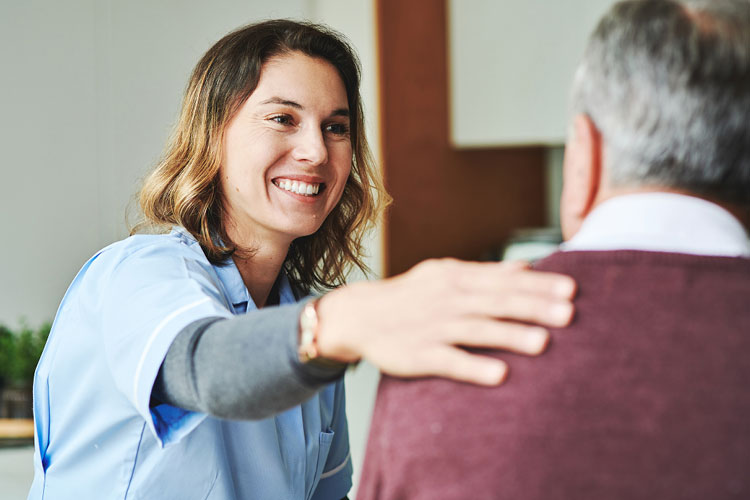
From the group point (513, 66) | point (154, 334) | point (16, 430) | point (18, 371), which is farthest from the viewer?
point (513, 66)

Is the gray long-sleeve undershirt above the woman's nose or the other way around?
the other way around

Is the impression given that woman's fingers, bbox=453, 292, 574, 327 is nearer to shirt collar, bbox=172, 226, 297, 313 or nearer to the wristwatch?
the wristwatch

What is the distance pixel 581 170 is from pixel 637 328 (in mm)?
154

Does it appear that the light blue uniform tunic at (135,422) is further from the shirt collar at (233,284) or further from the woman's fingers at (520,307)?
the woman's fingers at (520,307)

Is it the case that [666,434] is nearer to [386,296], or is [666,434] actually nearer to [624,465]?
[624,465]

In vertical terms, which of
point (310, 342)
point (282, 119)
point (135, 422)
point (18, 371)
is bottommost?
point (18, 371)

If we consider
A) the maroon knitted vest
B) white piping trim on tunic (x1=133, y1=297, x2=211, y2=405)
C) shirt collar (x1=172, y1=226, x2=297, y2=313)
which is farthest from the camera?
shirt collar (x1=172, y1=226, x2=297, y2=313)

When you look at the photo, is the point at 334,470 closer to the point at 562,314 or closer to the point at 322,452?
the point at 322,452

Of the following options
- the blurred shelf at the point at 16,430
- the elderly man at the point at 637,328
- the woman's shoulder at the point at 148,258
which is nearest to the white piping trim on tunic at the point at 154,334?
the woman's shoulder at the point at 148,258

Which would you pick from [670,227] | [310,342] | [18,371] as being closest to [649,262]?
[670,227]

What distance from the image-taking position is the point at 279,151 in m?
1.29

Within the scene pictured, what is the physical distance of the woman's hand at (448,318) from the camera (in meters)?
0.64

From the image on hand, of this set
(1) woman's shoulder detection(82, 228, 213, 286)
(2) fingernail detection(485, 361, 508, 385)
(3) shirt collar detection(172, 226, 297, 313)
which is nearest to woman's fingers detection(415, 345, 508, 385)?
(2) fingernail detection(485, 361, 508, 385)

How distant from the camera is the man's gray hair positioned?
652mm
